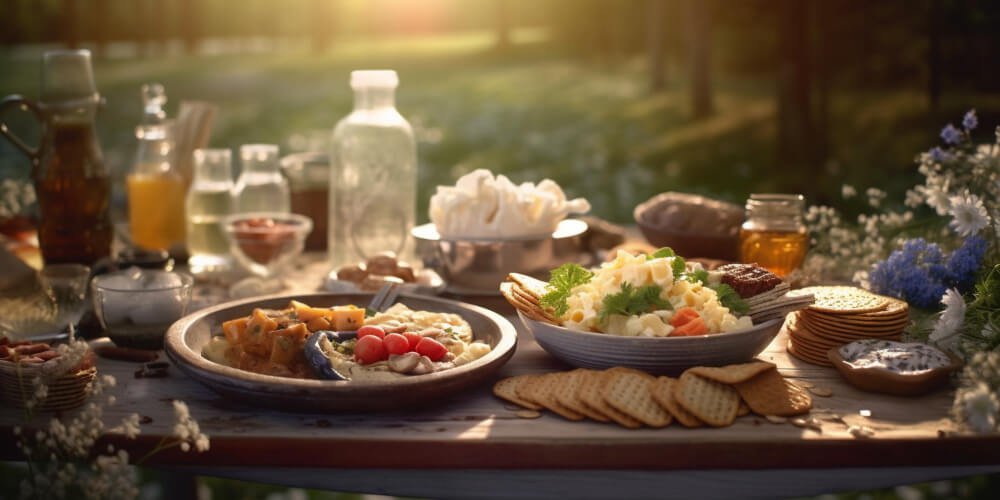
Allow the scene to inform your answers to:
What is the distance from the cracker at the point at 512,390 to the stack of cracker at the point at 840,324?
0.68 metres

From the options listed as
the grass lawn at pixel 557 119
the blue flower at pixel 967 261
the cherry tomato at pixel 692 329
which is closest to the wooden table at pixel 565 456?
the cherry tomato at pixel 692 329

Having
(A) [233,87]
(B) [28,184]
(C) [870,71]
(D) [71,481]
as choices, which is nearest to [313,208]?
(B) [28,184]

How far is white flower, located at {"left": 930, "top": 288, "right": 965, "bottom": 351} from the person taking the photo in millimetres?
2414

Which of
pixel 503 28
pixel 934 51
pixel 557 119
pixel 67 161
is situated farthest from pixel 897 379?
pixel 503 28

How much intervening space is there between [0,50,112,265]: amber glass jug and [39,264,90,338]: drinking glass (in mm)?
515

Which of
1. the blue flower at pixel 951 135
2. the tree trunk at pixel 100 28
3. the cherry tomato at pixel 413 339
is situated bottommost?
the tree trunk at pixel 100 28

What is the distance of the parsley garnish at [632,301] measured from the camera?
7.58 feet

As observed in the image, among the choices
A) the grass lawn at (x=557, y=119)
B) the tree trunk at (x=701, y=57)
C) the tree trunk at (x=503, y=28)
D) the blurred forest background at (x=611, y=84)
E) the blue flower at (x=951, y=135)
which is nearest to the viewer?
the blue flower at (x=951, y=135)

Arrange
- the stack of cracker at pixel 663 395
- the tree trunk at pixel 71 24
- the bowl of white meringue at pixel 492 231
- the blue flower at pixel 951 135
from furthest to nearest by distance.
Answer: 1. the tree trunk at pixel 71 24
2. the bowl of white meringue at pixel 492 231
3. the blue flower at pixel 951 135
4. the stack of cracker at pixel 663 395

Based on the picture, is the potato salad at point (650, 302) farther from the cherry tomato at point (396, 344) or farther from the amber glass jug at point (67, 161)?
the amber glass jug at point (67, 161)

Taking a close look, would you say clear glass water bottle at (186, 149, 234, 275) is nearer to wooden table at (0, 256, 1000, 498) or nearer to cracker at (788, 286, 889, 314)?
wooden table at (0, 256, 1000, 498)

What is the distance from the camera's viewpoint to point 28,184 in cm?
374

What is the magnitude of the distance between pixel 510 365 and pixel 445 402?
0.31 meters

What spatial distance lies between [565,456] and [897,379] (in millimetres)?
776
